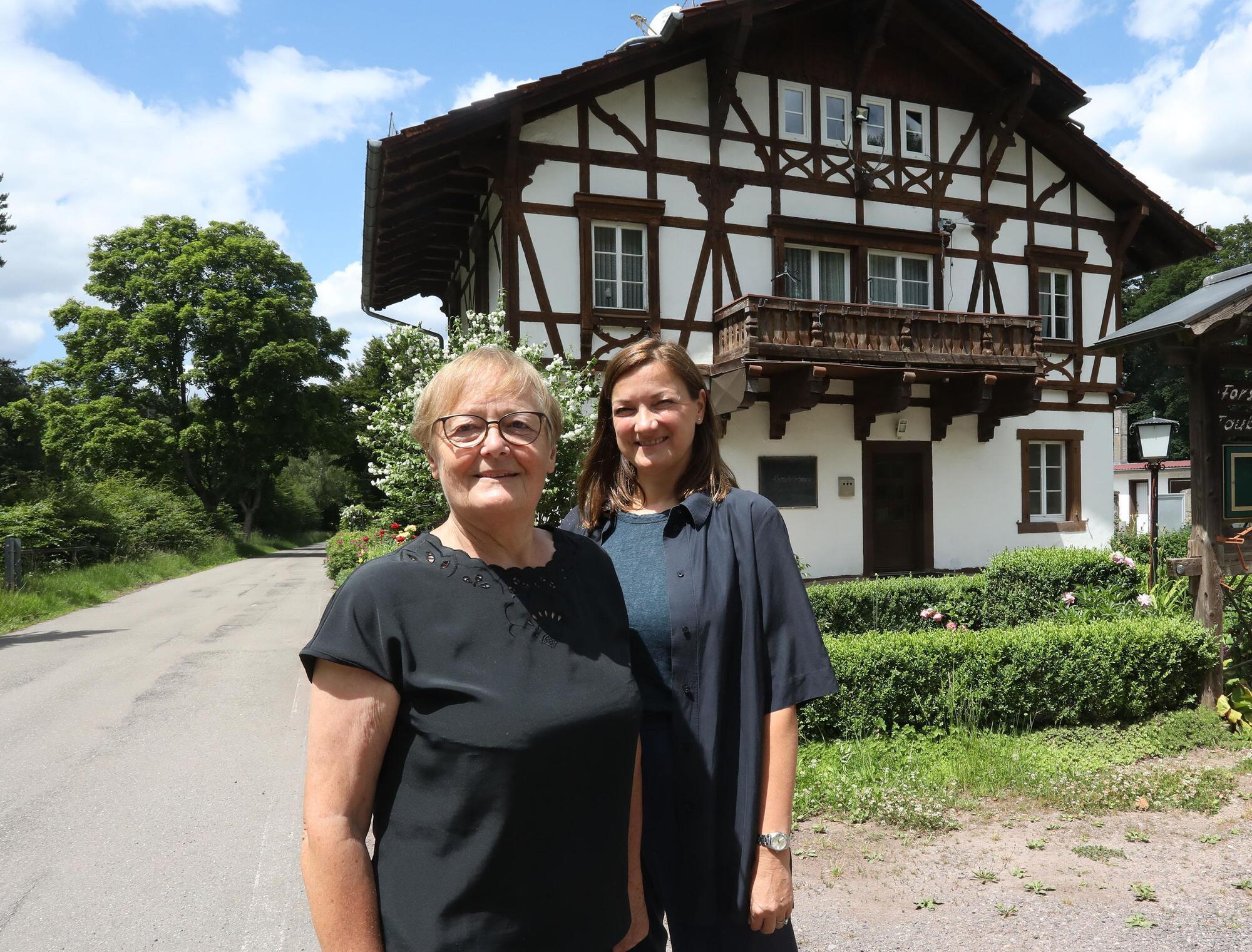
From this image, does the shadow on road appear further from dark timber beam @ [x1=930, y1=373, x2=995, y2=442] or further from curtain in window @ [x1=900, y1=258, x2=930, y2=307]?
curtain in window @ [x1=900, y1=258, x2=930, y2=307]

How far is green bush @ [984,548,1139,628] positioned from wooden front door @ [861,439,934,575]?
463 cm

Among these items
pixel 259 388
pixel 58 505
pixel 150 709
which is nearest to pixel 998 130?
pixel 150 709

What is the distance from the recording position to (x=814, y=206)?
46.6 ft

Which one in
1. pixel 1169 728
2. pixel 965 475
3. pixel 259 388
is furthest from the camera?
pixel 259 388

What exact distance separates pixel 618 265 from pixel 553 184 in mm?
1514

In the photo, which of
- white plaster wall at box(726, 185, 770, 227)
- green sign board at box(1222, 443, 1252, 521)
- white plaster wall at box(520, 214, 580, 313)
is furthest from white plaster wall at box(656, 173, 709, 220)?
green sign board at box(1222, 443, 1252, 521)

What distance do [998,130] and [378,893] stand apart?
17.1 meters

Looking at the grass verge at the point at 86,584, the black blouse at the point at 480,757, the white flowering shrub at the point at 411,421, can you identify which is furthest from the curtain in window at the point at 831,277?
the grass verge at the point at 86,584

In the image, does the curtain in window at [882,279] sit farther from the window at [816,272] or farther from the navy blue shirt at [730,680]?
the navy blue shirt at [730,680]

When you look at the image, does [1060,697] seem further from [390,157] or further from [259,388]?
[259,388]

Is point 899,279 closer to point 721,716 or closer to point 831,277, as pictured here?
point 831,277

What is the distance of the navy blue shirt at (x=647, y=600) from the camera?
81.3 inches

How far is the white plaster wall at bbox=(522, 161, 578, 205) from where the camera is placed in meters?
12.5

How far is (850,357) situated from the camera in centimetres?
1284
